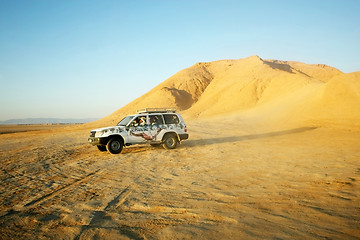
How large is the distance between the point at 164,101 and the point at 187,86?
39.9 feet

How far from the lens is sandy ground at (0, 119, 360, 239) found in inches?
149

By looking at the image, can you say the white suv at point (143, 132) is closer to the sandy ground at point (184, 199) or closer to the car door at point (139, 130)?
the car door at point (139, 130)

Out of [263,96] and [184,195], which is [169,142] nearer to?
[184,195]

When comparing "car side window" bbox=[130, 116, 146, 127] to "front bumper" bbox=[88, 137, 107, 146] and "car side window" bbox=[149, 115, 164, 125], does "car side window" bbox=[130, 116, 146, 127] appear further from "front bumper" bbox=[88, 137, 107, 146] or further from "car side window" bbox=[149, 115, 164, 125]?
"front bumper" bbox=[88, 137, 107, 146]

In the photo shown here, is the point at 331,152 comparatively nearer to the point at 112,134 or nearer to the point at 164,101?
the point at 112,134

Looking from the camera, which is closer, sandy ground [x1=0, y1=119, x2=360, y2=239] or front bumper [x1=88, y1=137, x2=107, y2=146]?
sandy ground [x1=0, y1=119, x2=360, y2=239]

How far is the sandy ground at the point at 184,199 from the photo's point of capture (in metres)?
3.79

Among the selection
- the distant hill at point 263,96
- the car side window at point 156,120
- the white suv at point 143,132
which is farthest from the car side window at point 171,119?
the distant hill at point 263,96

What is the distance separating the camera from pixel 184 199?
205 inches

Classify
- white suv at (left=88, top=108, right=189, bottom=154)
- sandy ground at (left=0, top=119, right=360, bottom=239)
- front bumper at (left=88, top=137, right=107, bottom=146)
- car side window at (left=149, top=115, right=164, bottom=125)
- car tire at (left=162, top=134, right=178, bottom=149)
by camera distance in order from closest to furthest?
sandy ground at (left=0, top=119, right=360, bottom=239) → front bumper at (left=88, top=137, right=107, bottom=146) → white suv at (left=88, top=108, right=189, bottom=154) → car side window at (left=149, top=115, right=164, bottom=125) → car tire at (left=162, top=134, right=178, bottom=149)

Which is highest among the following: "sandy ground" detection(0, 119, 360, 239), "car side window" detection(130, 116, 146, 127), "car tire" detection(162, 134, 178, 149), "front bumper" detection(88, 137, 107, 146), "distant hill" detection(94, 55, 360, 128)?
"distant hill" detection(94, 55, 360, 128)

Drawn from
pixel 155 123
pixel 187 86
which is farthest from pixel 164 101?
pixel 155 123

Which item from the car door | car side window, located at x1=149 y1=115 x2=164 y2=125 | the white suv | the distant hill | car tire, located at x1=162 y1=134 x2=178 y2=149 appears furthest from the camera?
the distant hill

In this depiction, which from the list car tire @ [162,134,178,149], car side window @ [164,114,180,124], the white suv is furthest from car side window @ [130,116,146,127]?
car tire @ [162,134,178,149]
